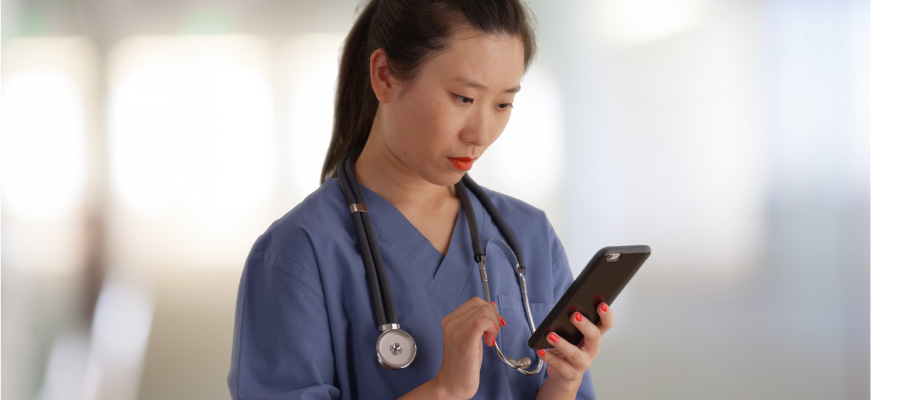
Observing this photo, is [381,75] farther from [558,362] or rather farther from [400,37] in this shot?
[558,362]

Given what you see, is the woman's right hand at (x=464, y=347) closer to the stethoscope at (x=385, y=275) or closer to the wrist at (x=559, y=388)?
the stethoscope at (x=385, y=275)

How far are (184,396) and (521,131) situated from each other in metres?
1.46

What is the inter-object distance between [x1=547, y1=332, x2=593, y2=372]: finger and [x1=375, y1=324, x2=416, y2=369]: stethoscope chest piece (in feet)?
0.59

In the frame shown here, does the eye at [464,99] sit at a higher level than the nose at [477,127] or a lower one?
higher

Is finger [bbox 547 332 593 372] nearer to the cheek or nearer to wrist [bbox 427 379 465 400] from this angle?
wrist [bbox 427 379 465 400]

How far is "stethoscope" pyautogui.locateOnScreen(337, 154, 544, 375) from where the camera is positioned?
102cm

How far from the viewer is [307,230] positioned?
3.50 feet

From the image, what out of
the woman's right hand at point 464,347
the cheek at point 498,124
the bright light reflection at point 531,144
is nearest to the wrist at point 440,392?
the woman's right hand at point 464,347

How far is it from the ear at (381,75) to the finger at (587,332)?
0.38 m

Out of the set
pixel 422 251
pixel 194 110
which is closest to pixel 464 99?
pixel 422 251

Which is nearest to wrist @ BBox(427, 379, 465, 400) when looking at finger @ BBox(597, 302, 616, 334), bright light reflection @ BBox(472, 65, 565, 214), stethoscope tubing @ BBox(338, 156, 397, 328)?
stethoscope tubing @ BBox(338, 156, 397, 328)

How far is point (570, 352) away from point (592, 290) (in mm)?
97

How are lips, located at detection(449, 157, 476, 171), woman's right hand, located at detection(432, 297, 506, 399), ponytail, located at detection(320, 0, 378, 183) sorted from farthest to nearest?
ponytail, located at detection(320, 0, 378, 183) → lips, located at detection(449, 157, 476, 171) → woman's right hand, located at detection(432, 297, 506, 399)

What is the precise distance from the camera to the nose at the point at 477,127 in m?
1.04
